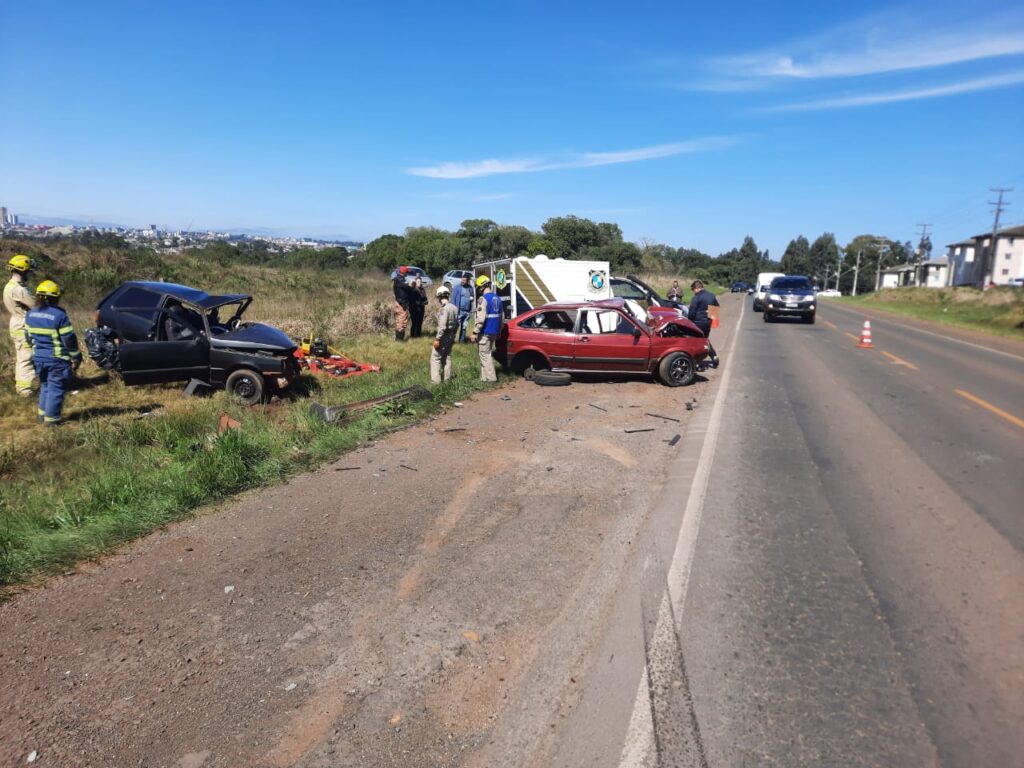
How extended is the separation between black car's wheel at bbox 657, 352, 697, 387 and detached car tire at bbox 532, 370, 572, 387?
5.68 feet

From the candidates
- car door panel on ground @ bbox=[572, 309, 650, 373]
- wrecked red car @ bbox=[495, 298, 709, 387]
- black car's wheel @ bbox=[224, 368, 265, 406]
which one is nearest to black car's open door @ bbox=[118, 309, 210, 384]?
black car's wheel @ bbox=[224, 368, 265, 406]

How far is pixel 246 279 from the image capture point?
93.5 ft

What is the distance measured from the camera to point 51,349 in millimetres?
8391

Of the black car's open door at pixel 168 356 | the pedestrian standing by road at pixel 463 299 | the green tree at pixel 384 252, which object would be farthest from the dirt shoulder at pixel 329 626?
the green tree at pixel 384 252

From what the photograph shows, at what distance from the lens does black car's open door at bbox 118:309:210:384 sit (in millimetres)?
10250

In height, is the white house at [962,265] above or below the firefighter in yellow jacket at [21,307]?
above

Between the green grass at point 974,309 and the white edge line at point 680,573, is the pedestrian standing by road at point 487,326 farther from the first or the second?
the green grass at point 974,309

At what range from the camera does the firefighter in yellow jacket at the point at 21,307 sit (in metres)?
9.43

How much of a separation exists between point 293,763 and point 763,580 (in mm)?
3132

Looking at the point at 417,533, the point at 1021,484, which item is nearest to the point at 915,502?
the point at 1021,484

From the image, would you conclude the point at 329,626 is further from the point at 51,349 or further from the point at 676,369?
the point at 676,369

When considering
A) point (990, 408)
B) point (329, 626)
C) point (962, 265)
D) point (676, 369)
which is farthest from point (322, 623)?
point (962, 265)

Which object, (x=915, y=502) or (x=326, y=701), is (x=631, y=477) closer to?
(x=915, y=502)

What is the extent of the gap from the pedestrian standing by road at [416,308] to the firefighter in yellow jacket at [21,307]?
860cm
